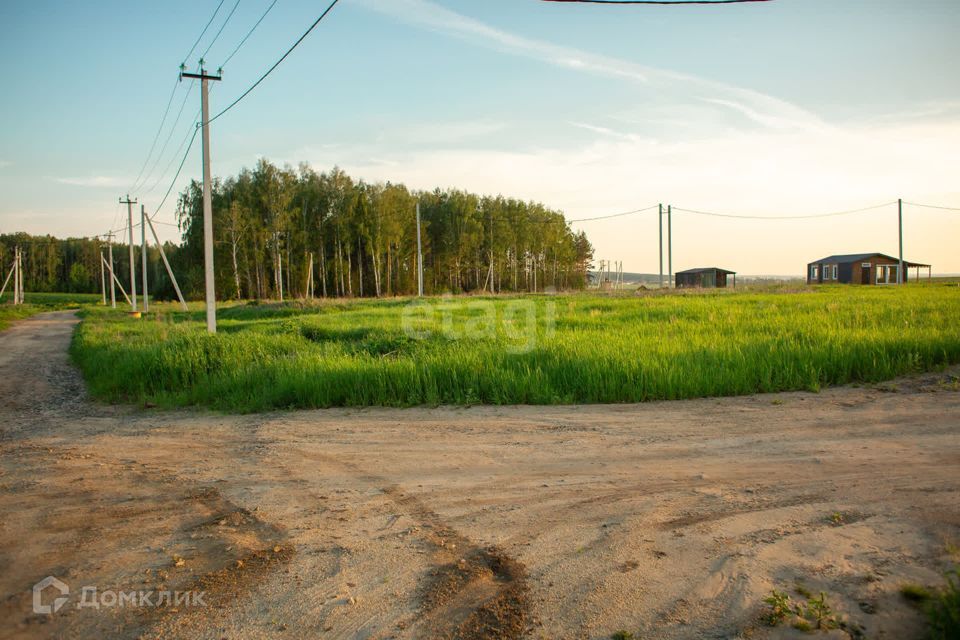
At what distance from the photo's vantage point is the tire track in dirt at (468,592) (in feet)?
9.96

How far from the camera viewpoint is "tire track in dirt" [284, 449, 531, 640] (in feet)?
9.96

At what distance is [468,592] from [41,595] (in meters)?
2.57

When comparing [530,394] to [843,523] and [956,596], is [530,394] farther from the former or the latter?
[956,596]

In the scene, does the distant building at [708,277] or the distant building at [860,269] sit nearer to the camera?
the distant building at [860,269]

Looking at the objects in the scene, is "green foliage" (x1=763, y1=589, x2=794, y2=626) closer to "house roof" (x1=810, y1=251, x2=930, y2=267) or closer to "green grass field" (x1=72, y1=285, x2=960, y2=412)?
"green grass field" (x1=72, y1=285, x2=960, y2=412)

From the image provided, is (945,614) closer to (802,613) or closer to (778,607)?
(802,613)

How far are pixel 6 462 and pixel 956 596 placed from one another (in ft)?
27.5

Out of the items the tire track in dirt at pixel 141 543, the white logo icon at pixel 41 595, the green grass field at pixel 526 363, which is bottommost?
the white logo icon at pixel 41 595

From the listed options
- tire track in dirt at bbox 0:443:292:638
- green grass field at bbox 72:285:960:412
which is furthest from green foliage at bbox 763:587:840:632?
green grass field at bbox 72:285:960:412

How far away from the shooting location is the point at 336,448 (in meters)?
6.60

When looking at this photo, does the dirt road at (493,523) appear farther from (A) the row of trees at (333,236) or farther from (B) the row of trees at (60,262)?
(B) the row of trees at (60,262)

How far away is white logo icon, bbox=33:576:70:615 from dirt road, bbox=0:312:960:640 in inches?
2.0

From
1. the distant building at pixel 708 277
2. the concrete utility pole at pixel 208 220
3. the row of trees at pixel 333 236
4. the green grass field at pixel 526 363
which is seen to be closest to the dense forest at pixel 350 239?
the row of trees at pixel 333 236

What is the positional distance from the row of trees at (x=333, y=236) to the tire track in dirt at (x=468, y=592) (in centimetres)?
4582
